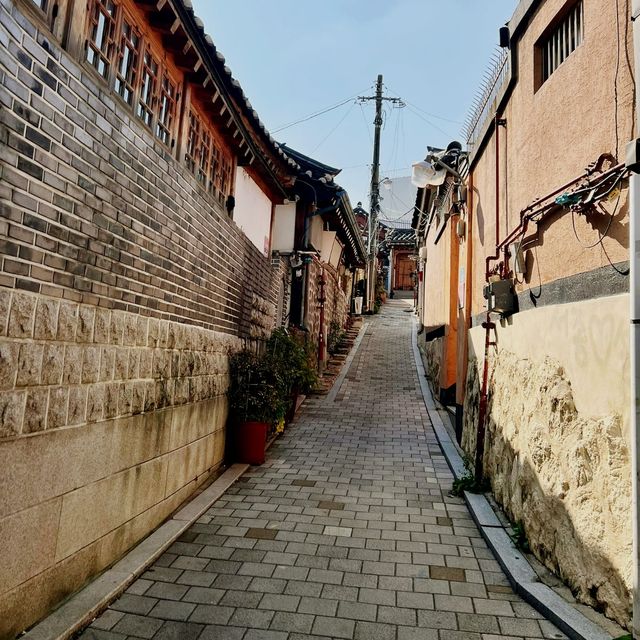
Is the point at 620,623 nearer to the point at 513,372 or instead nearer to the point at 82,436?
the point at 513,372

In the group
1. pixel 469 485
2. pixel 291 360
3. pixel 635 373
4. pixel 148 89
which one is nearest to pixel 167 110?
pixel 148 89

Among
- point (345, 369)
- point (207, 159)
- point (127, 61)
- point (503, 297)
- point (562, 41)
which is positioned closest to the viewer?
point (127, 61)

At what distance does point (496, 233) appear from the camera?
6.23 metres

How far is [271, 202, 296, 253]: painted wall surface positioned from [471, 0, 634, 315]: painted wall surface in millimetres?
6572

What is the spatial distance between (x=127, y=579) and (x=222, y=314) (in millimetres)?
3570

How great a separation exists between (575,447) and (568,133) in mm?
2673

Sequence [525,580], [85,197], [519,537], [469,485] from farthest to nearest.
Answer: [469,485]
[519,537]
[525,580]
[85,197]

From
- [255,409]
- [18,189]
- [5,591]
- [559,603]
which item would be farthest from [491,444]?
[18,189]

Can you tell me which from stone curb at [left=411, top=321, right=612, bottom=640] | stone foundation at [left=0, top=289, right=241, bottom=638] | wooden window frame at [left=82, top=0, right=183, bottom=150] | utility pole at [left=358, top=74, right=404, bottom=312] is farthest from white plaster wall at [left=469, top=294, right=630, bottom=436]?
utility pole at [left=358, top=74, right=404, bottom=312]

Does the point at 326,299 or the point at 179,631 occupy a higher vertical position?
the point at 326,299

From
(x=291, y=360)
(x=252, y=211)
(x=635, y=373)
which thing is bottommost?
(x=291, y=360)

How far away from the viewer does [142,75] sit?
4398mm

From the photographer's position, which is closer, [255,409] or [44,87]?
[44,87]

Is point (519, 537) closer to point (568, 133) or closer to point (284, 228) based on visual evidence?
point (568, 133)
